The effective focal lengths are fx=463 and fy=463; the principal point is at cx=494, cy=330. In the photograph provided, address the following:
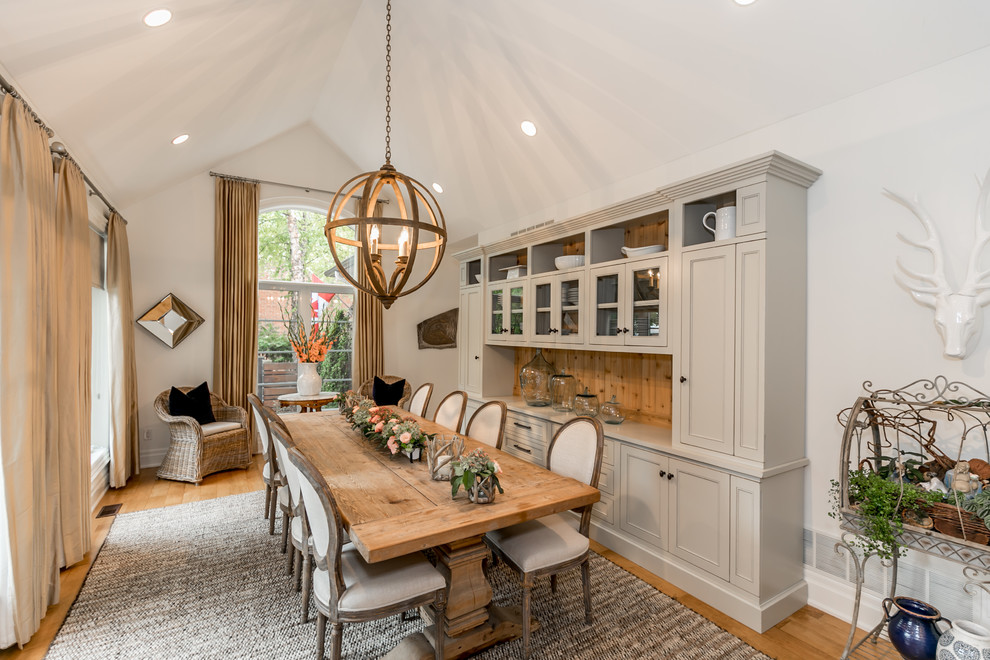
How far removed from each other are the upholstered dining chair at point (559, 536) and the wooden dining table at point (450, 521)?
175mm

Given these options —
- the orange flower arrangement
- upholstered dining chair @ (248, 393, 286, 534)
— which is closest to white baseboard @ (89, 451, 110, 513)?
upholstered dining chair @ (248, 393, 286, 534)

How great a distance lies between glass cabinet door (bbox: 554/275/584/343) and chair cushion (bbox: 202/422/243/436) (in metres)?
3.45

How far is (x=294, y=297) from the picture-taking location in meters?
5.80

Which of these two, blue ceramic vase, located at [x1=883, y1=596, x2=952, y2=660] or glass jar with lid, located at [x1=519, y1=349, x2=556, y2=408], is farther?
glass jar with lid, located at [x1=519, y1=349, x2=556, y2=408]

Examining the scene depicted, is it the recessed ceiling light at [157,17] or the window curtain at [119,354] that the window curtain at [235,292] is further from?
the recessed ceiling light at [157,17]

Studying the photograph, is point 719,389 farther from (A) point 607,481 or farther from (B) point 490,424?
(B) point 490,424

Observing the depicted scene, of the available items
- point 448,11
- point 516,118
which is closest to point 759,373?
point 516,118

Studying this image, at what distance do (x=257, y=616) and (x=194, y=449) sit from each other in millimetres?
2645

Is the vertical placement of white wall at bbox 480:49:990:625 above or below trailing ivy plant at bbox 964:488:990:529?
above

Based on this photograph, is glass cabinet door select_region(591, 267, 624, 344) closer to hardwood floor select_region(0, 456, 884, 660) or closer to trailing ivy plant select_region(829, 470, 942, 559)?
hardwood floor select_region(0, 456, 884, 660)

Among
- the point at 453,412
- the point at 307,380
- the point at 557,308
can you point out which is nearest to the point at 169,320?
the point at 307,380

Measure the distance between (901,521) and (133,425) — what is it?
5.87 meters

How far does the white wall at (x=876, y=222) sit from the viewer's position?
203 cm

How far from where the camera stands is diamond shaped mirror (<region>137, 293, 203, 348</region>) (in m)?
4.93
